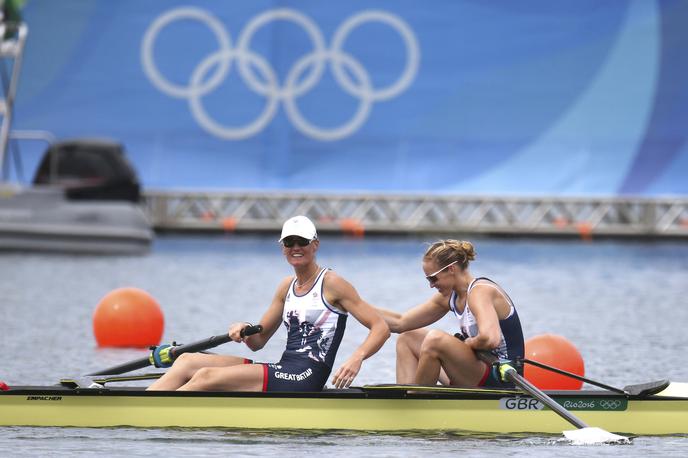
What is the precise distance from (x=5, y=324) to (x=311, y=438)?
334 inches

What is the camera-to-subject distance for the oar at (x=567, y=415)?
1004cm

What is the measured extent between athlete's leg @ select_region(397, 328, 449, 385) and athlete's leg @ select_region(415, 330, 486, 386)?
0.58ft

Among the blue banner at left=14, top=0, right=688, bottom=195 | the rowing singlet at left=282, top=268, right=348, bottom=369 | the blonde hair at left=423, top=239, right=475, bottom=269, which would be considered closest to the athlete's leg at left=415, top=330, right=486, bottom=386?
the blonde hair at left=423, top=239, right=475, bottom=269

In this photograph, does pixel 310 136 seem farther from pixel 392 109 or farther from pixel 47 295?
pixel 47 295

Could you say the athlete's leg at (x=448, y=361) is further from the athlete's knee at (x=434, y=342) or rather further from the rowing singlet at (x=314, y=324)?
the rowing singlet at (x=314, y=324)

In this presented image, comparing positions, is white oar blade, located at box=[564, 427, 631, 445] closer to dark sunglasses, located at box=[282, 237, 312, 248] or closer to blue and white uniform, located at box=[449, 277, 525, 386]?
blue and white uniform, located at box=[449, 277, 525, 386]

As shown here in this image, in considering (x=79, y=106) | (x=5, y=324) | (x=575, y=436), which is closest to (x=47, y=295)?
(x=5, y=324)

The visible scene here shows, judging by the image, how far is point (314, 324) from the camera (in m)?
10.3

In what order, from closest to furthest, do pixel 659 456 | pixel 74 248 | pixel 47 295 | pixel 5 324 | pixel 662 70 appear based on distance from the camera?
1. pixel 659 456
2. pixel 5 324
3. pixel 47 295
4. pixel 74 248
5. pixel 662 70

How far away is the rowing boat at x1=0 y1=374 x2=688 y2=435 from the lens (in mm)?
10195

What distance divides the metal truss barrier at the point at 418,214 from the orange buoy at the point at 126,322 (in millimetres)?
14618

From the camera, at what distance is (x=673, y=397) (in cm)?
1048

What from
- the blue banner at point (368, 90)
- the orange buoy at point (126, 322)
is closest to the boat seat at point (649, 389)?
the orange buoy at point (126, 322)

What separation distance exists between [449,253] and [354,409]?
1.26 m
